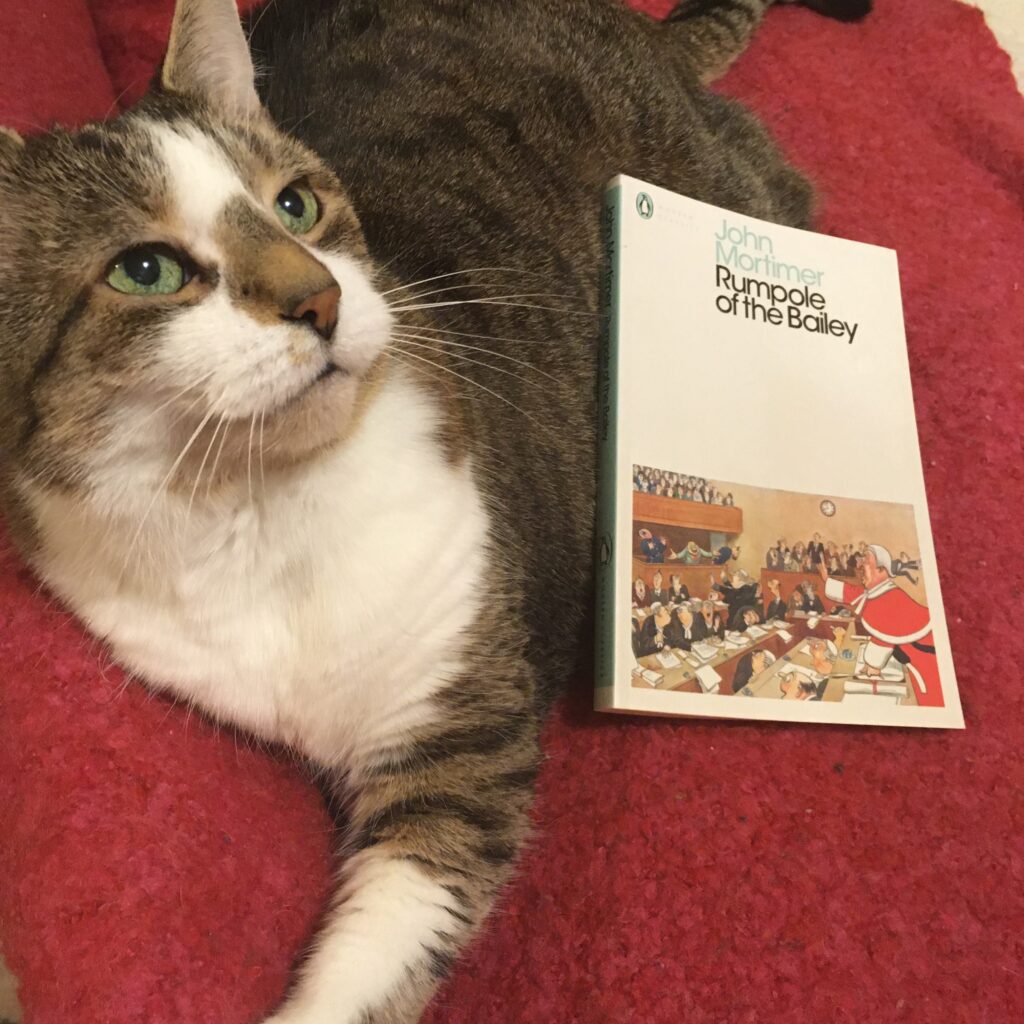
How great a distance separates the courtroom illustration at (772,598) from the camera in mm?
1051

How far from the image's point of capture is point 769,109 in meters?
1.70

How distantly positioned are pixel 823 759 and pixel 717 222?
2.31 feet

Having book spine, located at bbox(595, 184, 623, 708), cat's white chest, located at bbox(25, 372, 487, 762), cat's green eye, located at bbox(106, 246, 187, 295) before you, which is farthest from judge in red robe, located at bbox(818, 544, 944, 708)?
cat's green eye, located at bbox(106, 246, 187, 295)

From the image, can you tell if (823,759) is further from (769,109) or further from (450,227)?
(769,109)

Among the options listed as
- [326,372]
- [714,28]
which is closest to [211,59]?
[326,372]

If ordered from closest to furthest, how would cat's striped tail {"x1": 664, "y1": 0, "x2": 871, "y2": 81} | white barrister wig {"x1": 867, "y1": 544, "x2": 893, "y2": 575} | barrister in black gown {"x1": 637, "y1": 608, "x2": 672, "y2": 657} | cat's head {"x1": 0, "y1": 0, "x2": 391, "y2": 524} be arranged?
cat's head {"x1": 0, "y1": 0, "x2": 391, "y2": 524}
barrister in black gown {"x1": 637, "y1": 608, "x2": 672, "y2": 657}
white barrister wig {"x1": 867, "y1": 544, "x2": 893, "y2": 575}
cat's striped tail {"x1": 664, "y1": 0, "x2": 871, "y2": 81}

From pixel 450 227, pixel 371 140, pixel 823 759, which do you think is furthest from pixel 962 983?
pixel 371 140

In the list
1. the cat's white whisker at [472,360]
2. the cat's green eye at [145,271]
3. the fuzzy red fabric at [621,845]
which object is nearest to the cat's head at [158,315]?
the cat's green eye at [145,271]

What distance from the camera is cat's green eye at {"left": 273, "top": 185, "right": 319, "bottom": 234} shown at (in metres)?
0.79

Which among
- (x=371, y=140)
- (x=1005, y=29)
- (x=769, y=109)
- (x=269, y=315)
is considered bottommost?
(x=269, y=315)

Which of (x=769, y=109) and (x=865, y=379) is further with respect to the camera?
(x=769, y=109)

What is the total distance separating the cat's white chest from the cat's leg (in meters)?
0.05

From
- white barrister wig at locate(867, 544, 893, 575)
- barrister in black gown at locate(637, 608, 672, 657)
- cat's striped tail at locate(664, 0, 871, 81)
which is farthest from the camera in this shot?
cat's striped tail at locate(664, 0, 871, 81)

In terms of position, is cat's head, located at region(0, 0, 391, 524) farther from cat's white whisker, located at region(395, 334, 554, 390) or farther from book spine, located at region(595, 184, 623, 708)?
book spine, located at region(595, 184, 623, 708)
